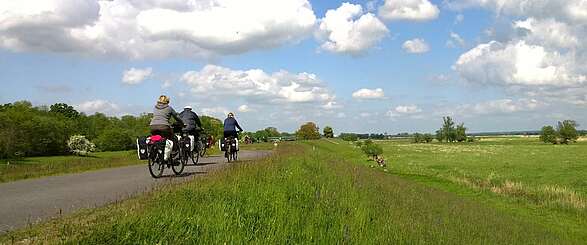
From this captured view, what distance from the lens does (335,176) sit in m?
14.6

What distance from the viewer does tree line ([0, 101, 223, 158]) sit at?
76.4 metres

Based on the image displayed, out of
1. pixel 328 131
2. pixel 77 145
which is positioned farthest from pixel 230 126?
pixel 328 131

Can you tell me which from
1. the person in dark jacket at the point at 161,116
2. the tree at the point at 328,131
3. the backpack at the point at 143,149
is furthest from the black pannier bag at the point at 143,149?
the tree at the point at 328,131

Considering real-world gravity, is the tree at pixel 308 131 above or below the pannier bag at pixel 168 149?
above

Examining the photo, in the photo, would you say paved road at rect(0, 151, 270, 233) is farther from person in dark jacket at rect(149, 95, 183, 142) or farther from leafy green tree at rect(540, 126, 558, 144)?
leafy green tree at rect(540, 126, 558, 144)

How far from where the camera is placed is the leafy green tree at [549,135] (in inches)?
6583

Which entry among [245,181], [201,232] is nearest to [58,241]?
[201,232]

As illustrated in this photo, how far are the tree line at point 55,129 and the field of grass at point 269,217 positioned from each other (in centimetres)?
5680

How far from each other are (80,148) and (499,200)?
77793 millimetres

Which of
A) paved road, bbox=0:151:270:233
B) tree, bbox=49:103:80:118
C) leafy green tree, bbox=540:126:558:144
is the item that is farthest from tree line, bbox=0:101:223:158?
leafy green tree, bbox=540:126:558:144

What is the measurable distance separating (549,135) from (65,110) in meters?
143

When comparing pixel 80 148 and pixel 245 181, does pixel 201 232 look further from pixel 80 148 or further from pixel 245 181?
pixel 80 148

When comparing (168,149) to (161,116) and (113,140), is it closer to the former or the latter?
(161,116)

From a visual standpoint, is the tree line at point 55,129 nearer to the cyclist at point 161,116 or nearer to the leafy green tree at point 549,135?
the cyclist at point 161,116
